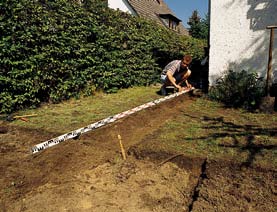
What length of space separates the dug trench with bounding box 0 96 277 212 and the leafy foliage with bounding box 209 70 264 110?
337 cm

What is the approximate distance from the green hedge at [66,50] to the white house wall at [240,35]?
332 centimetres

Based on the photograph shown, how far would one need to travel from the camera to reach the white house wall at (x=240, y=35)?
6430 mm

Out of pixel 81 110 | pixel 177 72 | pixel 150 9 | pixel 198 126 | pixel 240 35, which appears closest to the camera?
pixel 198 126

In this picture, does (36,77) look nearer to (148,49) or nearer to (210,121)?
(210,121)

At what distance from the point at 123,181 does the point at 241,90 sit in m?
4.52

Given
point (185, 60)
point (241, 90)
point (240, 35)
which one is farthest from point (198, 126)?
point (240, 35)

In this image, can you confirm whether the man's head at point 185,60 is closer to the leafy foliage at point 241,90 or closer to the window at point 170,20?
the leafy foliage at point 241,90

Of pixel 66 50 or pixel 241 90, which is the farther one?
pixel 66 50

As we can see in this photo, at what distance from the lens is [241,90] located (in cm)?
612

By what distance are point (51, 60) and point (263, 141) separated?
536 centimetres

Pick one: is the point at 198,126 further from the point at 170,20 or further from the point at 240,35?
the point at 170,20

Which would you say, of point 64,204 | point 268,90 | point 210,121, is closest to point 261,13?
point 268,90

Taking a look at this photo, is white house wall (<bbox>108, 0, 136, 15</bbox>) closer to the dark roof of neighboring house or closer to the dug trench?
the dark roof of neighboring house

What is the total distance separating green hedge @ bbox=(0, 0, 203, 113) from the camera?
18.8 feet
